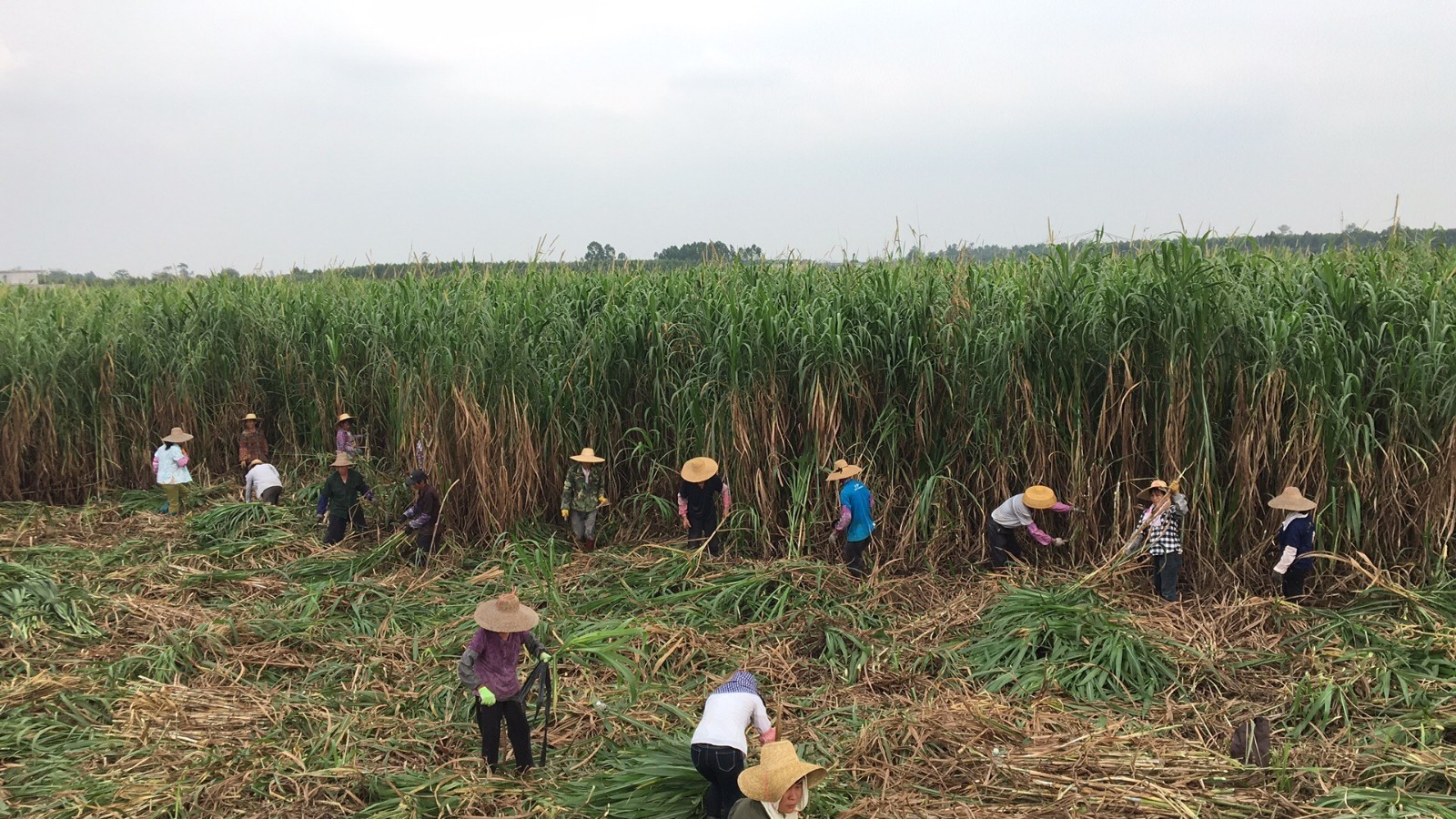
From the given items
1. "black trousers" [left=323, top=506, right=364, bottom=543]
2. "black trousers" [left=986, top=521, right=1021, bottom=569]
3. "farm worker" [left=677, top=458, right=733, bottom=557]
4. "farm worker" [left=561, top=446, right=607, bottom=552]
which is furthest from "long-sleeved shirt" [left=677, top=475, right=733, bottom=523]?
"black trousers" [left=323, top=506, right=364, bottom=543]

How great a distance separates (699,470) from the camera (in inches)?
270

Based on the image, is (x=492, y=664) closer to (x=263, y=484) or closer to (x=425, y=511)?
(x=425, y=511)

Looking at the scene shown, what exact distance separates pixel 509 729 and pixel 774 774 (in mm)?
1561

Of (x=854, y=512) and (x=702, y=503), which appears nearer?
(x=854, y=512)

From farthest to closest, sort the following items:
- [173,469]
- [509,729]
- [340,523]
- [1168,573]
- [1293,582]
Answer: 1. [173,469]
2. [340,523]
3. [1168,573]
4. [1293,582]
5. [509,729]

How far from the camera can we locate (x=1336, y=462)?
19.7 feet

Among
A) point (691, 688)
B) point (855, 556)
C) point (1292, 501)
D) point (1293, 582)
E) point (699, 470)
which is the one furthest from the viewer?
point (699, 470)

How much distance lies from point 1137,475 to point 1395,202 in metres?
3.10

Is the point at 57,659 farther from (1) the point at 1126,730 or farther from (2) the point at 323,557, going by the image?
(1) the point at 1126,730

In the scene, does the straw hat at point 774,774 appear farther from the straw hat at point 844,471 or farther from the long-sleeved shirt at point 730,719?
the straw hat at point 844,471

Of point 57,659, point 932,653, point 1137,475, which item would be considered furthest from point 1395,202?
point 57,659

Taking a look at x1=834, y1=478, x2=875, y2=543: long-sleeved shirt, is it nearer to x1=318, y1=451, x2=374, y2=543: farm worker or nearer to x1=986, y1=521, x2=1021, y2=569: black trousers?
x1=986, y1=521, x2=1021, y2=569: black trousers

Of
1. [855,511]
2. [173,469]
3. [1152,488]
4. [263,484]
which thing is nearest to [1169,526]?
[1152,488]

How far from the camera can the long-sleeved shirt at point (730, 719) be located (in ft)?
12.3
